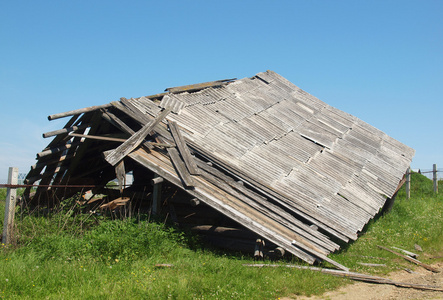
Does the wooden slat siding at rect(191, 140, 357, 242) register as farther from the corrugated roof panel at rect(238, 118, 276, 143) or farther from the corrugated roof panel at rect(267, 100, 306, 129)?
the corrugated roof panel at rect(267, 100, 306, 129)

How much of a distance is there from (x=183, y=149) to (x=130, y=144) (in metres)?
1.14

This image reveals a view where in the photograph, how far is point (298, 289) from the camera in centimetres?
645

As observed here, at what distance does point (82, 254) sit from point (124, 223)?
3.63 ft

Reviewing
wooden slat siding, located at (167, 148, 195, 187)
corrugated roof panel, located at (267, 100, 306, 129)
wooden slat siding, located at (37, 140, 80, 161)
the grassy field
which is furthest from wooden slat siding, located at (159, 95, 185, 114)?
corrugated roof panel, located at (267, 100, 306, 129)

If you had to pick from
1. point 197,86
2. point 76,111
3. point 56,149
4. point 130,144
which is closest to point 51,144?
point 56,149

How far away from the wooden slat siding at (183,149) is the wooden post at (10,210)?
3287 mm

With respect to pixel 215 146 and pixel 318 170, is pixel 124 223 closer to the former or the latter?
pixel 215 146

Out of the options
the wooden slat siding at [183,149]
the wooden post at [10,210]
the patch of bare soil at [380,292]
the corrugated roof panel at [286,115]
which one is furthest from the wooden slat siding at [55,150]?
the corrugated roof panel at [286,115]

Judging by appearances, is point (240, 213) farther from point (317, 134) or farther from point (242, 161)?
point (317, 134)

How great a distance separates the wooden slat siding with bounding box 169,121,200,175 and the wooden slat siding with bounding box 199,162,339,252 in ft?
0.95

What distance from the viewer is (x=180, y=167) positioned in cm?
834

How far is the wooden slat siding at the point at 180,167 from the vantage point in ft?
26.1

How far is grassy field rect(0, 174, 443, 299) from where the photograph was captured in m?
5.69

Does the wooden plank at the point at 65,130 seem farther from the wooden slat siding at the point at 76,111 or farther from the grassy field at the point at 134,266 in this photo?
the grassy field at the point at 134,266
